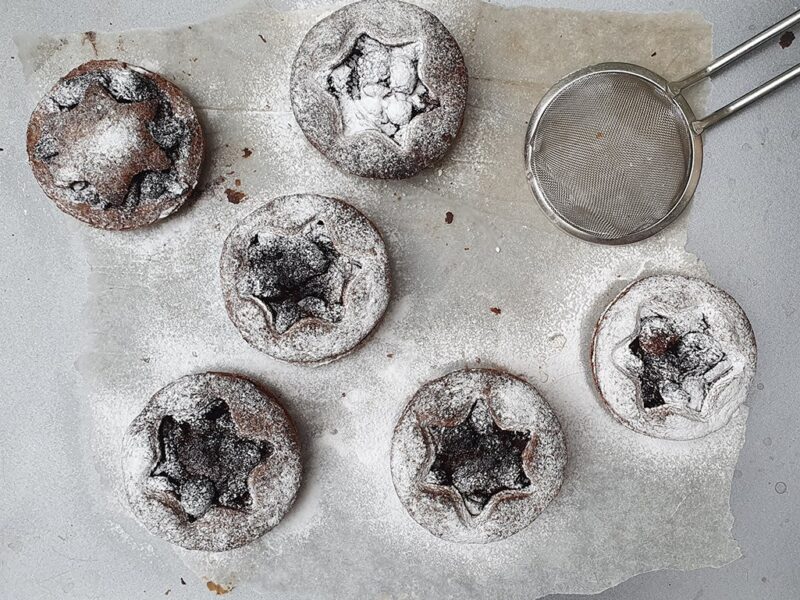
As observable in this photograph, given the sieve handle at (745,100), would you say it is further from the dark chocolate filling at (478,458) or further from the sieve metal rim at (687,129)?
the dark chocolate filling at (478,458)

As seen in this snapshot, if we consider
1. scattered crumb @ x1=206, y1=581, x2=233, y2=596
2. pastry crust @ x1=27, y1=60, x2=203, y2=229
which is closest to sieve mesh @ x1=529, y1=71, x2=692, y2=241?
pastry crust @ x1=27, y1=60, x2=203, y2=229

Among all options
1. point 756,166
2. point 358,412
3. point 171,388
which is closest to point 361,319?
point 358,412

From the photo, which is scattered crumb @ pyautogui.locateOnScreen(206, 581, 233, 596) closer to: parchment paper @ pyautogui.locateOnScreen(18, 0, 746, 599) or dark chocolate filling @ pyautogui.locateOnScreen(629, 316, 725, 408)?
parchment paper @ pyautogui.locateOnScreen(18, 0, 746, 599)

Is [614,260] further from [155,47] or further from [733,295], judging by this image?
[155,47]

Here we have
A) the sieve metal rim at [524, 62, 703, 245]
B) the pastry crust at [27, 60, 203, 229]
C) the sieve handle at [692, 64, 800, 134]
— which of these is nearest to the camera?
the pastry crust at [27, 60, 203, 229]

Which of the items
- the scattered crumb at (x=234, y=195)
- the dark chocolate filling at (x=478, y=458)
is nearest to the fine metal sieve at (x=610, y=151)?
the dark chocolate filling at (x=478, y=458)

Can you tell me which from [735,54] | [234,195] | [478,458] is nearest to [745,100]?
[735,54]
